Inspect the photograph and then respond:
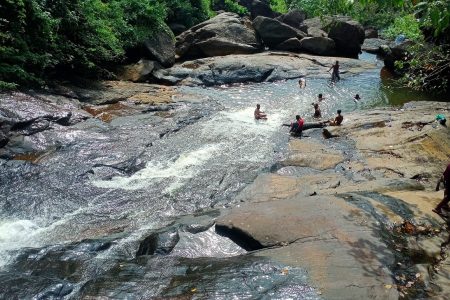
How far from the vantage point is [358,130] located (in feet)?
46.1

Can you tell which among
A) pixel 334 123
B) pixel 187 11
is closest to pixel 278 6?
pixel 187 11

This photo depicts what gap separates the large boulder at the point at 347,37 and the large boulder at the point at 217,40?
6104mm

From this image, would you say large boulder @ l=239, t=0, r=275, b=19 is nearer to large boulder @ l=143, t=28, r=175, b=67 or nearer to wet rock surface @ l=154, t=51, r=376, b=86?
wet rock surface @ l=154, t=51, r=376, b=86

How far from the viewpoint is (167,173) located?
11031mm

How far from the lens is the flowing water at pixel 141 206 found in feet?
18.1

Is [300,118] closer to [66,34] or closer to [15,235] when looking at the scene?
[15,235]

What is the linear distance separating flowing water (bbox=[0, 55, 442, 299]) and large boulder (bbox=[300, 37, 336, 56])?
12.5 m

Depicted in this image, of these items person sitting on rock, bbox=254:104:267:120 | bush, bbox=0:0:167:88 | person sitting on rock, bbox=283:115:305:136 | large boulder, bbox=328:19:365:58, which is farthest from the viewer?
large boulder, bbox=328:19:365:58

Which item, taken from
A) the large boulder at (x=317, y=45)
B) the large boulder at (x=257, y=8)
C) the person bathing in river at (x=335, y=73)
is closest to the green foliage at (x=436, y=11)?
the person bathing in river at (x=335, y=73)

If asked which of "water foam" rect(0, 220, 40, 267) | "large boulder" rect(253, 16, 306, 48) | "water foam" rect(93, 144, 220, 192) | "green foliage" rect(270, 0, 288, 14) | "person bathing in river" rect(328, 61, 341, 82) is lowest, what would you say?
"water foam" rect(0, 220, 40, 267)

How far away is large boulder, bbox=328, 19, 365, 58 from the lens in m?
28.9

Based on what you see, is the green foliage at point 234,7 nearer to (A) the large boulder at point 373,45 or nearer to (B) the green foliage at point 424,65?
(A) the large boulder at point 373,45

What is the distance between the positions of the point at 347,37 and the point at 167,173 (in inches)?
902

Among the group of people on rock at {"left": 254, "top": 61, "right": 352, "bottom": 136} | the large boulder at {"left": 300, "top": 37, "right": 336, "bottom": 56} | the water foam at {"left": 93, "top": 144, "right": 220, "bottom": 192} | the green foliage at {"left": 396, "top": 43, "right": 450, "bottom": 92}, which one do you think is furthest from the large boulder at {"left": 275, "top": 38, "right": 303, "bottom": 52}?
the water foam at {"left": 93, "top": 144, "right": 220, "bottom": 192}
